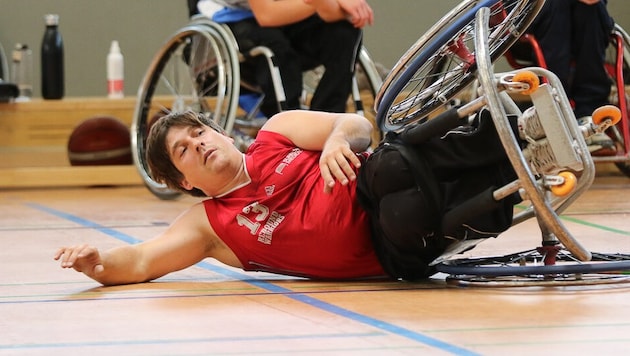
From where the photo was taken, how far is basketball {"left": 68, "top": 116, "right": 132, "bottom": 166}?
4.86 meters

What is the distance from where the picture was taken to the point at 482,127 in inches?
74.4

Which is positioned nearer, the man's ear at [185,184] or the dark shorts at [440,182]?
the dark shorts at [440,182]

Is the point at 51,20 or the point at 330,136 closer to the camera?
the point at 330,136

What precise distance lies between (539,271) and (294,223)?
46 cm

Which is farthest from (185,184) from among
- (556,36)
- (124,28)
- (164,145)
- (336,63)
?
(124,28)

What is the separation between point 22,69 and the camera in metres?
5.39

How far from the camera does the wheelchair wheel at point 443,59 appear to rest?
1.94 meters

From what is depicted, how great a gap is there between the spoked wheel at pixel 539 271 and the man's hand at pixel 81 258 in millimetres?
639

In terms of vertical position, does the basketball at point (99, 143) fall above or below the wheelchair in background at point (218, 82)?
below

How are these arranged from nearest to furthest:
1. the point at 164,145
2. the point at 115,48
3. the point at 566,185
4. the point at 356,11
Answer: the point at 566,185
the point at 164,145
the point at 356,11
the point at 115,48

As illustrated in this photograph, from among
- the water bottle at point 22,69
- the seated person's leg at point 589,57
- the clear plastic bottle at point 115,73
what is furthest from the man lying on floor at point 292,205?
the water bottle at point 22,69

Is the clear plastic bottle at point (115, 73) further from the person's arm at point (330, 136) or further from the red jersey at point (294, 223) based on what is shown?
the red jersey at point (294, 223)

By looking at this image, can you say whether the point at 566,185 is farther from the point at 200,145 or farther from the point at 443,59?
the point at 200,145

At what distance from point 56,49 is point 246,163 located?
321 cm
